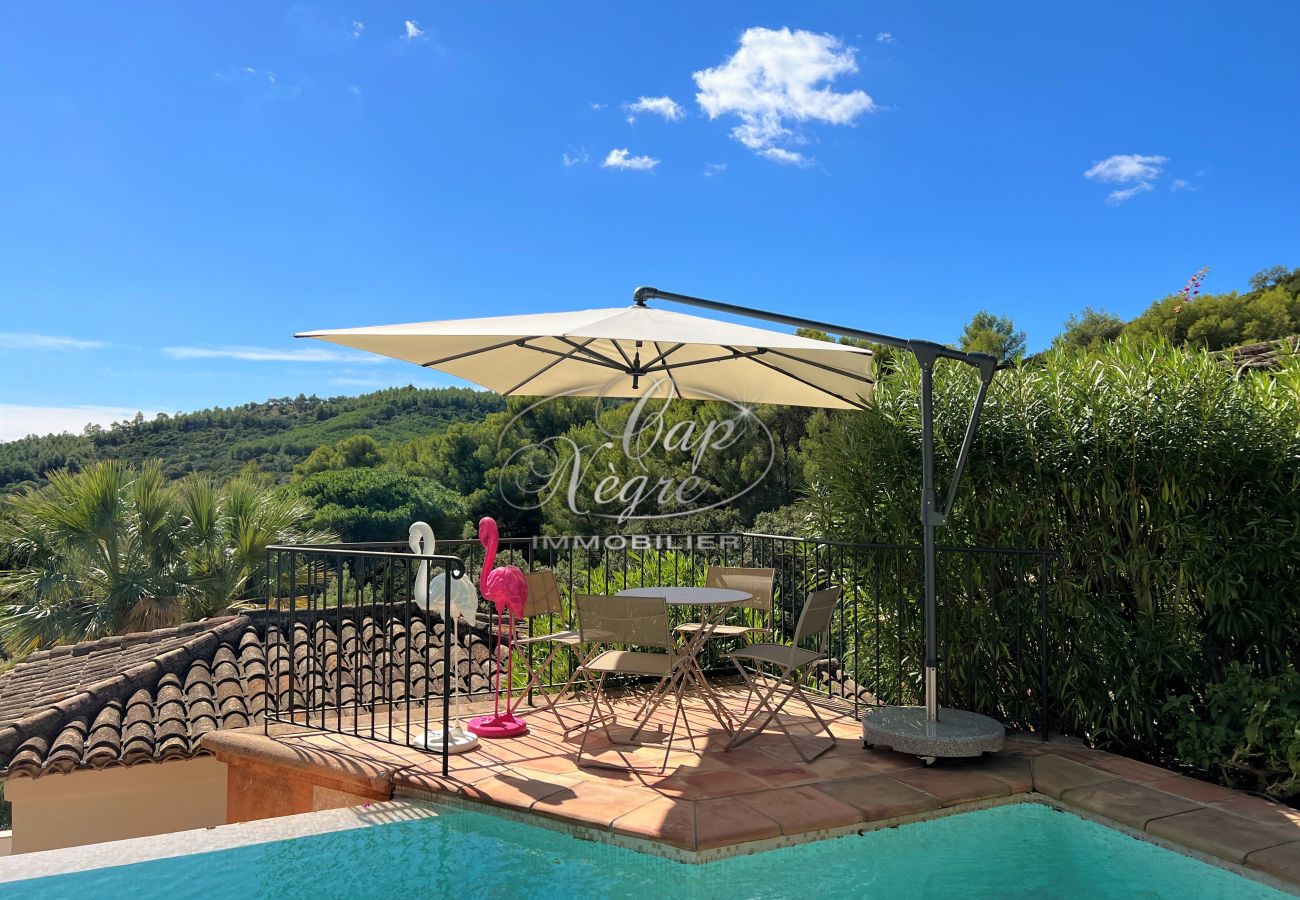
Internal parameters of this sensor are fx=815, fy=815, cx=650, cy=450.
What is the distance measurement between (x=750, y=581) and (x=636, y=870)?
2.67 metres

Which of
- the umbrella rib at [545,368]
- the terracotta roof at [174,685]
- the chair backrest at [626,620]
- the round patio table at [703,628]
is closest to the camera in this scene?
the chair backrest at [626,620]

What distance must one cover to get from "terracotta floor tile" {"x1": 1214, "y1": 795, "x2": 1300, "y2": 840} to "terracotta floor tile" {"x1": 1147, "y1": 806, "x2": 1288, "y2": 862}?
7 cm

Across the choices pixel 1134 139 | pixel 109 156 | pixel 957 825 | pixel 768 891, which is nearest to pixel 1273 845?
pixel 957 825

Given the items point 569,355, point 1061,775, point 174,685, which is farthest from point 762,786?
point 174,685

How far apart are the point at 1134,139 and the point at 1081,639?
17762 mm

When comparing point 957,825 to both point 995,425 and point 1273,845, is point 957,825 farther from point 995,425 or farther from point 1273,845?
point 995,425

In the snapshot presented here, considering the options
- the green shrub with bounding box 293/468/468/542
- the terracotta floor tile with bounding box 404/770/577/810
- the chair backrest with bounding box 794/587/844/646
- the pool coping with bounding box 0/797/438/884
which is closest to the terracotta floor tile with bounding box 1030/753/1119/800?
the chair backrest with bounding box 794/587/844/646

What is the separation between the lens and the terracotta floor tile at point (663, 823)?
10.1ft

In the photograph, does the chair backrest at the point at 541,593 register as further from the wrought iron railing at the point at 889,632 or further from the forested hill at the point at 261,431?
the forested hill at the point at 261,431

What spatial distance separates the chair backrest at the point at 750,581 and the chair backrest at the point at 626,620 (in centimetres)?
138

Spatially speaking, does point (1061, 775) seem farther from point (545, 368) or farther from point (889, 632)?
point (545, 368)

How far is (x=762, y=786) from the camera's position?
373 cm

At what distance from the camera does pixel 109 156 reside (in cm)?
1894

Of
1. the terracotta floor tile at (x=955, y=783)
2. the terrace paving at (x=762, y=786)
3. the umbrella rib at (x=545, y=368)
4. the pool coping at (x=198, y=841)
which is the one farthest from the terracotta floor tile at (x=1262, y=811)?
the umbrella rib at (x=545, y=368)
